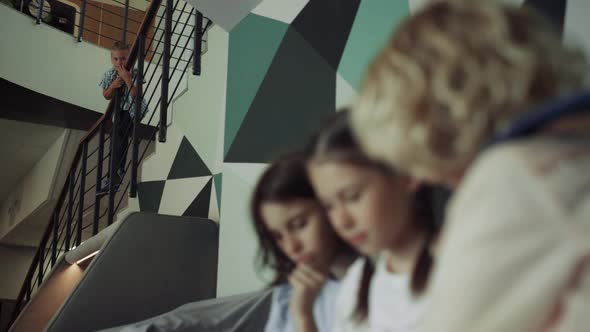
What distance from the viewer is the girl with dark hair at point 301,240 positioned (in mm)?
774

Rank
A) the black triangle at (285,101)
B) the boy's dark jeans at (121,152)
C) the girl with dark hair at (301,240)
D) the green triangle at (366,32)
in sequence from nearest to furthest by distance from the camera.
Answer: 1. the girl with dark hair at (301,240)
2. the green triangle at (366,32)
3. the black triangle at (285,101)
4. the boy's dark jeans at (121,152)

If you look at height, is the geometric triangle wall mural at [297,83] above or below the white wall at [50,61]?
below

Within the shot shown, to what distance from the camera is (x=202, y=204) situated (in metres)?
2.46

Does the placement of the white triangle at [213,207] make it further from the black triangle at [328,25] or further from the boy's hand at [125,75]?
the boy's hand at [125,75]

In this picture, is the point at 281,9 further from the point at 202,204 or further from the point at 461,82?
the point at 461,82

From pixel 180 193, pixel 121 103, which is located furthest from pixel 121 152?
pixel 180 193

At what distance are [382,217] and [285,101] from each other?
3.27 feet

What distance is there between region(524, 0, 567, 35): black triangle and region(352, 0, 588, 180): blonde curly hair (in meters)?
0.53

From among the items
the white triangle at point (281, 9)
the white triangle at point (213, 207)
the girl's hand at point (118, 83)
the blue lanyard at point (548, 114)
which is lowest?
the white triangle at point (213, 207)

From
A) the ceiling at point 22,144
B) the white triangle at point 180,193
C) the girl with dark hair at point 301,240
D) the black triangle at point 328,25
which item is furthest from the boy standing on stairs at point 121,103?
the girl with dark hair at point 301,240

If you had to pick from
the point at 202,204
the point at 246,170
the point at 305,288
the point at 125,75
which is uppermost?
the point at 125,75

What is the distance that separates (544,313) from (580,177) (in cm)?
10

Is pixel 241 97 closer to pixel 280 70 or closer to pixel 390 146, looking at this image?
pixel 280 70

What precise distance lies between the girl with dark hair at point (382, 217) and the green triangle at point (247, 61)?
1.11 meters
